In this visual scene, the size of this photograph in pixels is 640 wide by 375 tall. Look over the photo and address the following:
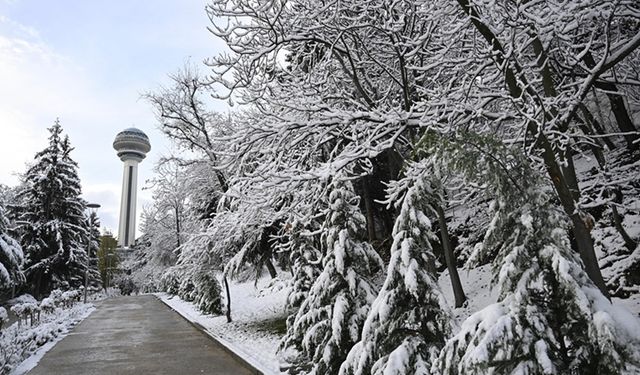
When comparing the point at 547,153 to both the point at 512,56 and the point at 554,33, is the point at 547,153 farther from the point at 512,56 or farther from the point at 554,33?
the point at 554,33

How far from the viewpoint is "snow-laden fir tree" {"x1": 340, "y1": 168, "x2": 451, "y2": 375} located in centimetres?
437

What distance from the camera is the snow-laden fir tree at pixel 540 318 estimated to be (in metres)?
2.69

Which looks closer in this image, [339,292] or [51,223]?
[339,292]

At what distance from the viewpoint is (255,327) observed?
1389cm

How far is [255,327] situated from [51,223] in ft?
81.4

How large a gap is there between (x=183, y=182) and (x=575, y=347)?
21409 mm

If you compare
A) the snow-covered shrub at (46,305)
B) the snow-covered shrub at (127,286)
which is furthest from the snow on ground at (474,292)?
the snow-covered shrub at (127,286)

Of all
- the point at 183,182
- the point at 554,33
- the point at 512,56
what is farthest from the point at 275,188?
the point at 183,182

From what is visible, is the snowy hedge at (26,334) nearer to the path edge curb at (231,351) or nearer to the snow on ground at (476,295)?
the path edge curb at (231,351)

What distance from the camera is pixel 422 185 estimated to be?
186 inches

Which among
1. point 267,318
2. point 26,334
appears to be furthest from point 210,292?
point 26,334

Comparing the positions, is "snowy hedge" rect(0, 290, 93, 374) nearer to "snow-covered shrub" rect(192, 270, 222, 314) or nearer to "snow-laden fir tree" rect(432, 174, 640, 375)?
"snow-covered shrub" rect(192, 270, 222, 314)

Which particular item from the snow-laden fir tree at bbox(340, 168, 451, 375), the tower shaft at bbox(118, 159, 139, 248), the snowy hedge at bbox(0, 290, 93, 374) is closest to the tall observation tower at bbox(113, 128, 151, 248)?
the tower shaft at bbox(118, 159, 139, 248)

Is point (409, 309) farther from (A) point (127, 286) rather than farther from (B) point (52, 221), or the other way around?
(A) point (127, 286)
